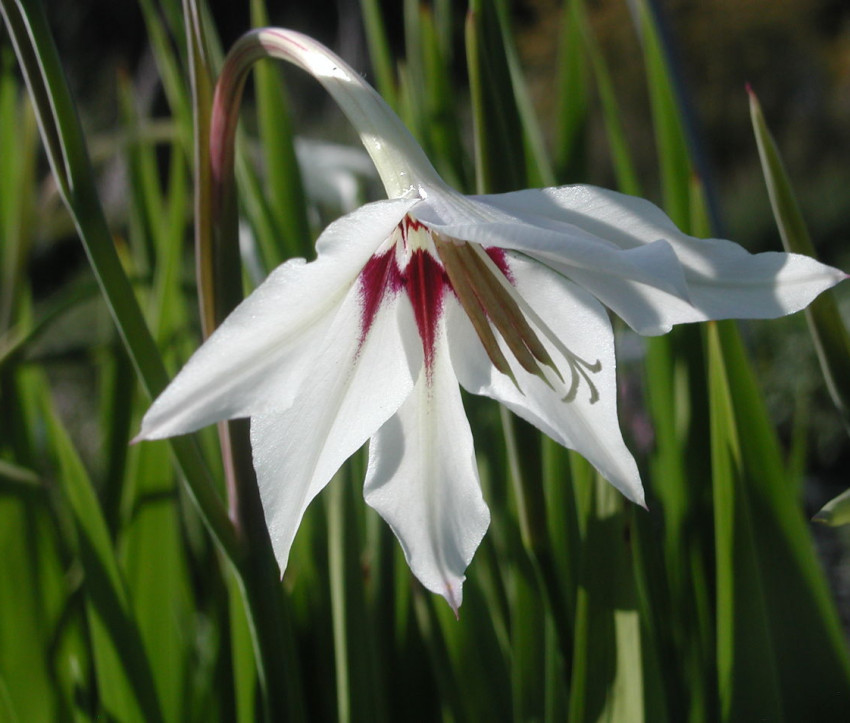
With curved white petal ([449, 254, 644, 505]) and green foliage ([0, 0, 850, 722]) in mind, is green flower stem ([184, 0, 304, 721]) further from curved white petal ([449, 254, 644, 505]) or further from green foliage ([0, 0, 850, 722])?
curved white petal ([449, 254, 644, 505])

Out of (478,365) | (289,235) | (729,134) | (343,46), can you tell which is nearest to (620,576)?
(478,365)

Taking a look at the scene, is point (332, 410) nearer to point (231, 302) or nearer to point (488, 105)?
point (231, 302)

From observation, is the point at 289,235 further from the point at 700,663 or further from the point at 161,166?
the point at 161,166

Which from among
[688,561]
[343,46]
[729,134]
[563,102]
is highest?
[343,46]

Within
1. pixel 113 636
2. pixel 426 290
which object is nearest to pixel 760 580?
pixel 426 290

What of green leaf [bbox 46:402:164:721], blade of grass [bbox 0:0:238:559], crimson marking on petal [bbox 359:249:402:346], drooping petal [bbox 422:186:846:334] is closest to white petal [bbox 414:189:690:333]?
drooping petal [bbox 422:186:846:334]

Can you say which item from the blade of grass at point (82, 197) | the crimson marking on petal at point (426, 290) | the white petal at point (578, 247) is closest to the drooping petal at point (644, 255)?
the white petal at point (578, 247)
